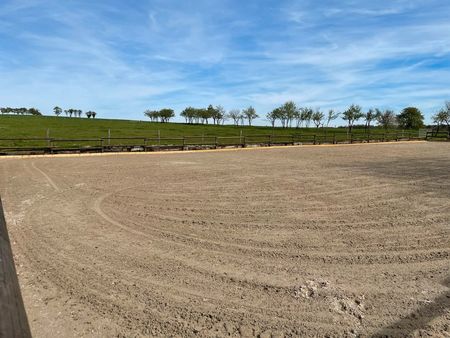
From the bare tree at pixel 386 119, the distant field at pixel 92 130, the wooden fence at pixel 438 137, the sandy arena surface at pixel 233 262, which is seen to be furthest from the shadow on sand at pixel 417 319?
the bare tree at pixel 386 119

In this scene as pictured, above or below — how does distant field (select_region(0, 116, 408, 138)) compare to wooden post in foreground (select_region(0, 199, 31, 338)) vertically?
above

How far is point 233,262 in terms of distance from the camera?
14.6 feet

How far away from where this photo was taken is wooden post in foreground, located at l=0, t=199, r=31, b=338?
1233 mm

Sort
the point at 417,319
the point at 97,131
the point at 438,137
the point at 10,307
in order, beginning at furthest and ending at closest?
the point at 97,131
the point at 438,137
the point at 417,319
the point at 10,307

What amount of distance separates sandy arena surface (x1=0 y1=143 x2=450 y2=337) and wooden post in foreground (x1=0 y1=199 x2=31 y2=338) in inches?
66.1

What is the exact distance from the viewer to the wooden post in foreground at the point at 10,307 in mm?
1233

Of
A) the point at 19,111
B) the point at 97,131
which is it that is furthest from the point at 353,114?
the point at 19,111

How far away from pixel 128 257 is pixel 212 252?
114 centimetres

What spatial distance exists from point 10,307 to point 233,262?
334 centimetres

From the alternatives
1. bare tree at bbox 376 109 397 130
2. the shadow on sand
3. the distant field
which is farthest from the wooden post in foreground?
bare tree at bbox 376 109 397 130

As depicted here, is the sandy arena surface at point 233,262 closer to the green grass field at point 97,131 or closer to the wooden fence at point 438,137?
the green grass field at point 97,131

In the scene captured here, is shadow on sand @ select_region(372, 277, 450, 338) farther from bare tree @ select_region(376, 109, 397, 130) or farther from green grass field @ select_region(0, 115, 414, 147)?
bare tree @ select_region(376, 109, 397, 130)

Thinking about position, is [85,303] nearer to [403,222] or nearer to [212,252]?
[212,252]

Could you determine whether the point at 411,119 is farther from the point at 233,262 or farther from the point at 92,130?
the point at 233,262
